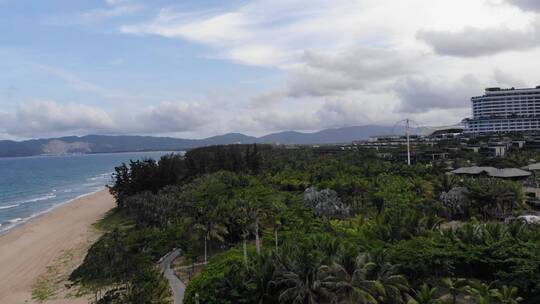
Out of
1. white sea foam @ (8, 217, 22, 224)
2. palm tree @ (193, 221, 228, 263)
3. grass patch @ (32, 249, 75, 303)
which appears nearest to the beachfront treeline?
palm tree @ (193, 221, 228, 263)

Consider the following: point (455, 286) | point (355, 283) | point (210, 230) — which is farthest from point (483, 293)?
point (210, 230)

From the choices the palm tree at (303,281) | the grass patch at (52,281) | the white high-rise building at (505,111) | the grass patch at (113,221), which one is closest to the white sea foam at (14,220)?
the grass patch at (113,221)

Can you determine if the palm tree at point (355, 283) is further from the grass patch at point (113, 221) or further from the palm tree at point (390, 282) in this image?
the grass patch at point (113, 221)

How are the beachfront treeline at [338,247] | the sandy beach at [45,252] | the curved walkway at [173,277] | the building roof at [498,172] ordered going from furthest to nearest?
the building roof at [498,172]
the sandy beach at [45,252]
the curved walkway at [173,277]
the beachfront treeline at [338,247]

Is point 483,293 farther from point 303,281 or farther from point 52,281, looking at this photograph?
point 52,281

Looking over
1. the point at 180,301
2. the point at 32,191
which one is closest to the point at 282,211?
the point at 180,301

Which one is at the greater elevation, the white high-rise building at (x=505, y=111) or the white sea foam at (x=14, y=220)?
the white high-rise building at (x=505, y=111)

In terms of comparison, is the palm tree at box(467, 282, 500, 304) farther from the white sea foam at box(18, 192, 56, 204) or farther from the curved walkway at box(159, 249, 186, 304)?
the white sea foam at box(18, 192, 56, 204)

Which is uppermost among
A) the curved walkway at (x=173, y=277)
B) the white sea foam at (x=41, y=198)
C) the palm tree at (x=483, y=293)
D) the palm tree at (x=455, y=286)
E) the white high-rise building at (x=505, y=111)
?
the white high-rise building at (x=505, y=111)
